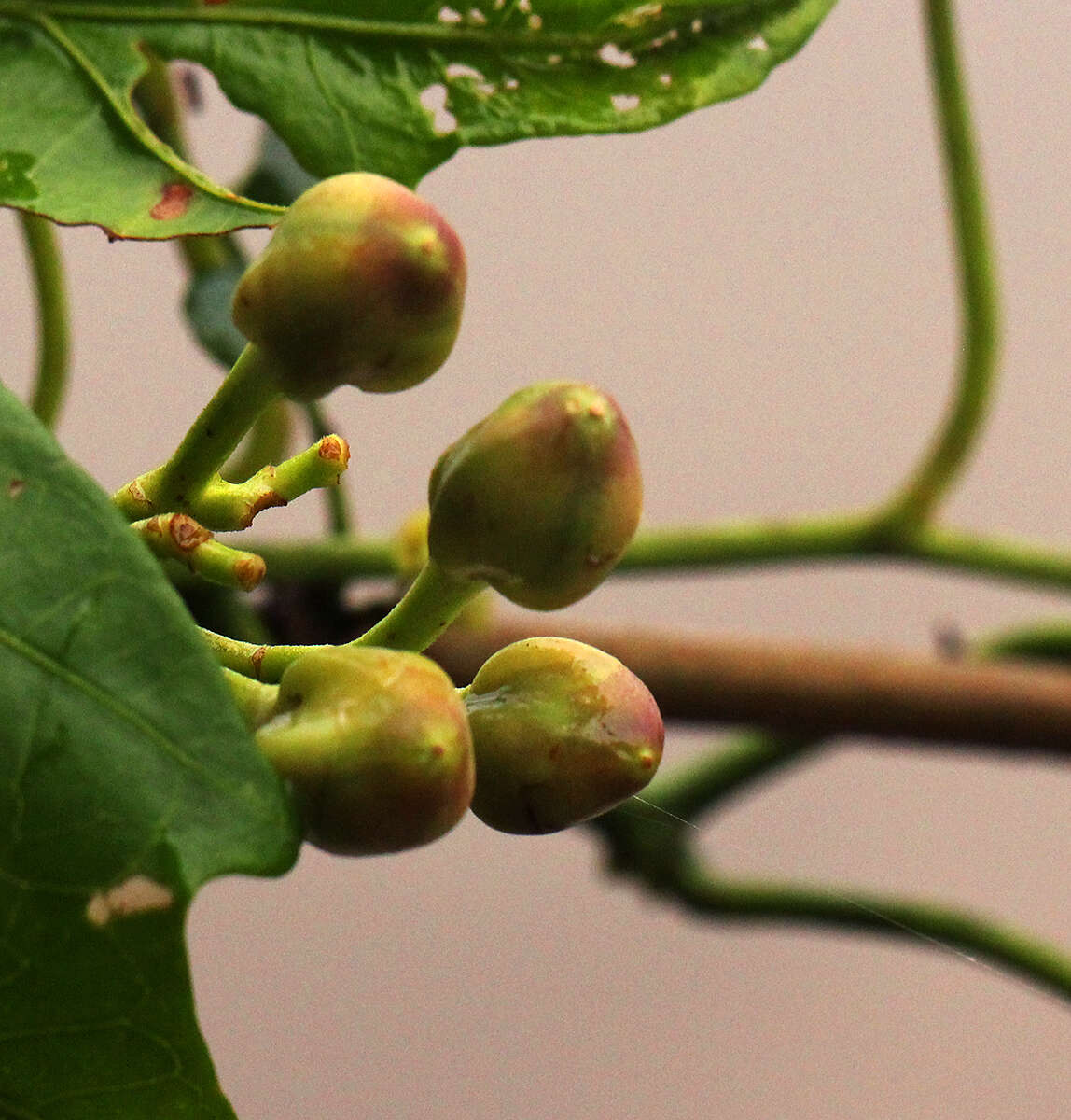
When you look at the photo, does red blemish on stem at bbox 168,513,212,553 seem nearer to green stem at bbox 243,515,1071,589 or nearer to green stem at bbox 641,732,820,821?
green stem at bbox 243,515,1071,589

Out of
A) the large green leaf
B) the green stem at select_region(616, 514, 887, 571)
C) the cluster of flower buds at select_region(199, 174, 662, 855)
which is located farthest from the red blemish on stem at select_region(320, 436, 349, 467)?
the green stem at select_region(616, 514, 887, 571)

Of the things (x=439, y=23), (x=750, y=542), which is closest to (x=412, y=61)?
(x=439, y=23)

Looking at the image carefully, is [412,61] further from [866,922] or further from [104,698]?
[866,922]

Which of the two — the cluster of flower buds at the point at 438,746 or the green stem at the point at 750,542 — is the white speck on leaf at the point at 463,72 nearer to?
the cluster of flower buds at the point at 438,746

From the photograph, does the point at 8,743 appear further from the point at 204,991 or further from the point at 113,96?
the point at 204,991

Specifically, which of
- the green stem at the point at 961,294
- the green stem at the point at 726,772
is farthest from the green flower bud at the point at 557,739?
the green stem at the point at 726,772

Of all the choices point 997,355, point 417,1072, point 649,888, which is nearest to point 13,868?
point 997,355

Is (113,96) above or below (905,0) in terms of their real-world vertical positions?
above
